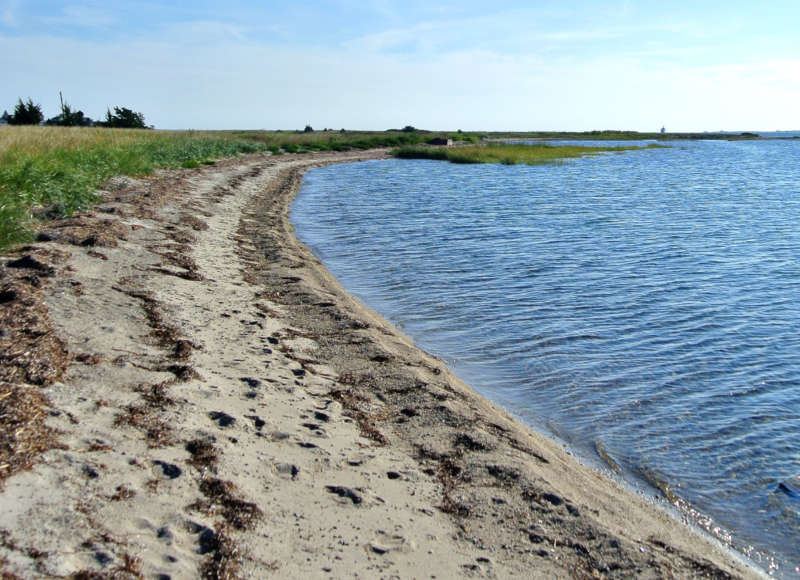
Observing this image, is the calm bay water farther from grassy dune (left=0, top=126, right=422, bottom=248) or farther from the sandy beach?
grassy dune (left=0, top=126, right=422, bottom=248)

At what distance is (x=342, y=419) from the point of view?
639cm

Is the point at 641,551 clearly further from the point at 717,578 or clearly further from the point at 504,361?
the point at 504,361

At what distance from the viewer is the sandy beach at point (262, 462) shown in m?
4.09

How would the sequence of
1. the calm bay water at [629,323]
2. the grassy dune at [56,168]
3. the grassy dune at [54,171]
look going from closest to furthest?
the calm bay water at [629,323] < the grassy dune at [54,171] < the grassy dune at [56,168]

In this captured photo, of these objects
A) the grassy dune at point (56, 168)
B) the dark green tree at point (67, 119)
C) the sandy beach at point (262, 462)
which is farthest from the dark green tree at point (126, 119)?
the sandy beach at point (262, 462)

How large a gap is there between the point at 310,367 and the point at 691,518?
415 cm

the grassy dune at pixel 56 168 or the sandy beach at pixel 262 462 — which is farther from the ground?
the grassy dune at pixel 56 168

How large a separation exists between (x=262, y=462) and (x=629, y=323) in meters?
7.86

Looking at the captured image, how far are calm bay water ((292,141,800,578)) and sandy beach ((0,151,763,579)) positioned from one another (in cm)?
78

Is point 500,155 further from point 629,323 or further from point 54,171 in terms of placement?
point 629,323

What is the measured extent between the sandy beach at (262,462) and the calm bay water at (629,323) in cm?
78

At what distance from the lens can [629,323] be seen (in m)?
11.4

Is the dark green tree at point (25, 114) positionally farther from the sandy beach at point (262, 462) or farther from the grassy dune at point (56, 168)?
the sandy beach at point (262, 462)

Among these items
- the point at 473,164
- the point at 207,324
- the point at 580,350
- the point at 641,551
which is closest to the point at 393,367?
the point at 207,324
